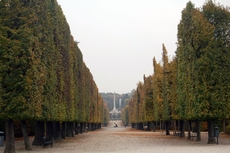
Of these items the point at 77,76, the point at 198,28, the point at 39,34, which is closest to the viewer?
the point at 39,34

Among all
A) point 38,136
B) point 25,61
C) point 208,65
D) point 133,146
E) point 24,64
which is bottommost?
point 133,146

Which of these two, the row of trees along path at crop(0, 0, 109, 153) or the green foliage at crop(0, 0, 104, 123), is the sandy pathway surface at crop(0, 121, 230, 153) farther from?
the green foliage at crop(0, 0, 104, 123)

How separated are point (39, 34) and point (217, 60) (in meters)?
16.2

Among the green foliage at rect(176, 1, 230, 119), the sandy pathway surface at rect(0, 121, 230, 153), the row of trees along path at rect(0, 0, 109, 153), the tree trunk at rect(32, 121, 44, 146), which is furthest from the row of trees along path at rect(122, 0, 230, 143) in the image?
the tree trunk at rect(32, 121, 44, 146)

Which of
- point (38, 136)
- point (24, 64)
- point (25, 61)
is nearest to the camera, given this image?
point (25, 61)

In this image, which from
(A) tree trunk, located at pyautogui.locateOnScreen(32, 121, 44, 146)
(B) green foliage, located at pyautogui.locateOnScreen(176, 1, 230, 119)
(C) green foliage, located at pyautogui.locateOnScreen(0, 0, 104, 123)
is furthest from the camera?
(A) tree trunk, located at pyautogui.locateOnScreen(32, 121, 44, 146)

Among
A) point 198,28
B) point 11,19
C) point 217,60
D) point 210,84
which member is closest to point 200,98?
point 210,84

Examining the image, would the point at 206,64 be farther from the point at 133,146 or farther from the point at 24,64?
the point at 24,64

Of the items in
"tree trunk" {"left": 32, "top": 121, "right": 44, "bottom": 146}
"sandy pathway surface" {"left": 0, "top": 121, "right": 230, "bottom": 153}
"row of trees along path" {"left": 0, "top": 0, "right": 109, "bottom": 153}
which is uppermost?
"row of trees along path" {"left": 0, "top": 0, "right": 109, "bottom": 153}

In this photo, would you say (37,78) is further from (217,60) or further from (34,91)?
(217,60)

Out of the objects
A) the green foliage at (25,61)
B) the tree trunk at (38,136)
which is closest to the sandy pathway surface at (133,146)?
the tree trunk at (38,136)

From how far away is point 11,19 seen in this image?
72.1 ft

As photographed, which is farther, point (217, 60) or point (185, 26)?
point (185, 26)

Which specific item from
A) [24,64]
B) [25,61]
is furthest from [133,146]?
[25,61]
